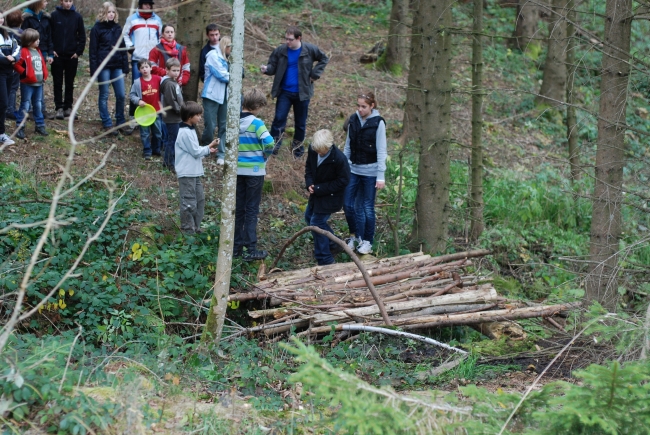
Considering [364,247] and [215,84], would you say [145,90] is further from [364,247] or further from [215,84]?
[364,247]

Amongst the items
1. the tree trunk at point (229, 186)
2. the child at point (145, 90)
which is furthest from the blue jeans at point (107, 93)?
the tree trunk at point (229, 186)

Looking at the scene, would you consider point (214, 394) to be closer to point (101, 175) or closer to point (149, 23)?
point (101, 175)

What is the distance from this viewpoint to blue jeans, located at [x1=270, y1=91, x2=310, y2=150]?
11367mm

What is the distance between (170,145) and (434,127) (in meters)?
4.13

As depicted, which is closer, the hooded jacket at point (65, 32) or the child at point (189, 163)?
the child at point (189, 163)

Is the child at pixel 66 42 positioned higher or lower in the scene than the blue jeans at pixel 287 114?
higher

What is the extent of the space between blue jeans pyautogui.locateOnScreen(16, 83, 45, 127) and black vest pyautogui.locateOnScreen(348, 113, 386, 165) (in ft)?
16.0

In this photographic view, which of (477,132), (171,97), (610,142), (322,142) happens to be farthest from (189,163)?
(477,132)

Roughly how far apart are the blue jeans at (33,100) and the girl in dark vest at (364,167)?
4.85m

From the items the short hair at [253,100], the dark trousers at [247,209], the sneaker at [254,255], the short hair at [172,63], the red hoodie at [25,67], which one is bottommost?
the sneaker at [254,255]

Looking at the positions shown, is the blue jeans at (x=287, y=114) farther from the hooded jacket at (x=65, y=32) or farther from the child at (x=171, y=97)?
the hooded jacket at (x=65, y=32)

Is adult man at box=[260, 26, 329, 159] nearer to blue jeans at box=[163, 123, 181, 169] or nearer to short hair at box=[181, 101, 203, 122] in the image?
blue jeans at box=[163, 123, 181, 169]

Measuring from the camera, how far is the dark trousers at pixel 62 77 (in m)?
10.7

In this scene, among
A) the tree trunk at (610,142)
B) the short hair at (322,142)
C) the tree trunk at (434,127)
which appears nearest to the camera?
the tree trunk at (610,142)
